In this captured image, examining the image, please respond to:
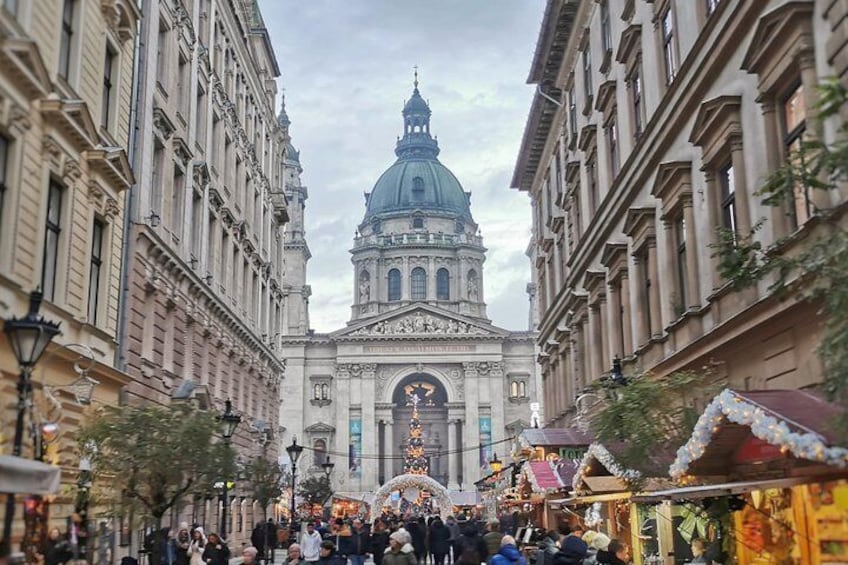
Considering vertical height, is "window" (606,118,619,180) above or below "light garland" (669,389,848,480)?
above

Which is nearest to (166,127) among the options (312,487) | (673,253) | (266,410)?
(673,253)

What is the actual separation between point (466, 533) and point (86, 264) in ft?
31.2

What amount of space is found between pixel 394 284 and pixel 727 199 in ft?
319

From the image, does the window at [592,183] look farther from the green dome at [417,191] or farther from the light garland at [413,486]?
the green dome at [417,191]

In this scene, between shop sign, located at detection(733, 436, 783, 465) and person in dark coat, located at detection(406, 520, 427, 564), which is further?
person in dark coat, located at detection(406, 520, 427, 564)

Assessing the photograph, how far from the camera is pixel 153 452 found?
55.9ft

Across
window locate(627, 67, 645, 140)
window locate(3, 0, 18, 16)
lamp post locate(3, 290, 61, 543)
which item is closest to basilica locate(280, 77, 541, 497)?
window locate(627, 67, 645, 140)

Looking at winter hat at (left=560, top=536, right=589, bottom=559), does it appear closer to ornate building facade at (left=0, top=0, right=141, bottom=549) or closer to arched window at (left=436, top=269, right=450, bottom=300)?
ornate building facade at (left=0, top=0, right=141, bottom=549)

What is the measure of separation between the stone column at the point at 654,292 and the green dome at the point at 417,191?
96949 millimetres

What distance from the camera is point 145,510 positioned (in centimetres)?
1908

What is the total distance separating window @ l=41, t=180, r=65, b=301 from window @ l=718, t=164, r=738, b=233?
1191 cm

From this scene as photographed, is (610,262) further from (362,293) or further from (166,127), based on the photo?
(362,293)

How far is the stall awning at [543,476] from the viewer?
26500 mm

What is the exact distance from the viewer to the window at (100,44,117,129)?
21781mm
